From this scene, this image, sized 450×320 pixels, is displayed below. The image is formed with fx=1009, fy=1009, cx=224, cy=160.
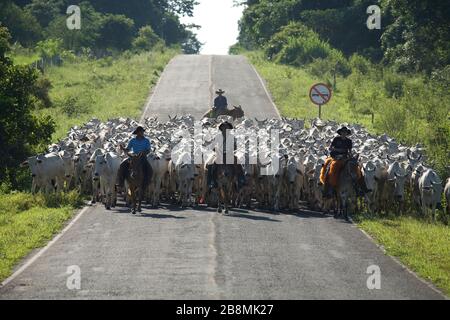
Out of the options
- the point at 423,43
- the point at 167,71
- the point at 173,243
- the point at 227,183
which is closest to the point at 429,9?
the point at 423,43

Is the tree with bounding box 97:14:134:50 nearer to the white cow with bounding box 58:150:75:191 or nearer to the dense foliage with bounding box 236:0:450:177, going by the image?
the dense foliage with bounding box 236:0:450:177

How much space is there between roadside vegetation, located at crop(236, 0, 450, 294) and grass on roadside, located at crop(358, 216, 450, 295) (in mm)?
19

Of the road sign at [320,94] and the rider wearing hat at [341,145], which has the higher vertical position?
the road sign at [320,94]

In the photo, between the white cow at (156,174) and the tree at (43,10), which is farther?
the tree at (43,10)

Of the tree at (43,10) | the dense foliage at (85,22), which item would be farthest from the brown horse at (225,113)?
the tree at (43,10)

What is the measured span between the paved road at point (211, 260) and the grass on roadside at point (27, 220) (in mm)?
472

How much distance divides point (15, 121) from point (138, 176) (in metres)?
8.01

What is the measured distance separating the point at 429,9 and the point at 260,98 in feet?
32.9

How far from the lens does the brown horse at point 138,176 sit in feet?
78.1

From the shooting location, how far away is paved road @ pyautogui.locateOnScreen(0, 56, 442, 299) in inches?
576

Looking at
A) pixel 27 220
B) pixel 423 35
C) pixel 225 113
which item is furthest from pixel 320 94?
pixel 423 35

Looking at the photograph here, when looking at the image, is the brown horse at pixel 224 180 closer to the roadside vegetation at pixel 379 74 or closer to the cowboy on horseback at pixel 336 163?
the cowboy on horseback at pixel 336 163

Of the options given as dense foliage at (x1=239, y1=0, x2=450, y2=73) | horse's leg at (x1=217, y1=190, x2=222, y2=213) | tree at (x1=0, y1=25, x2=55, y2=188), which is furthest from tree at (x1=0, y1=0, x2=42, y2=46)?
horse's leg at (x1=217, y1=190, x2=222, y2=213)
